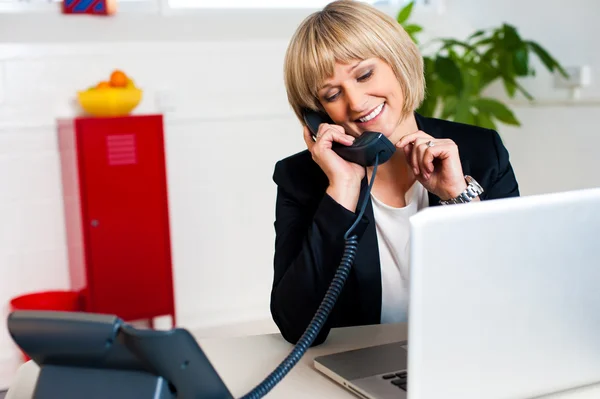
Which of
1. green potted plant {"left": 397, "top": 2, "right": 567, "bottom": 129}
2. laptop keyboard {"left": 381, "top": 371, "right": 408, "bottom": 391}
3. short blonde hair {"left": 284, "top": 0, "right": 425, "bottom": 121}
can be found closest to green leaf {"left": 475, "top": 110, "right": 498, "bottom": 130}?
green potted plant {"left": 397, "top": 2, "right": 567, "bottom": 129}

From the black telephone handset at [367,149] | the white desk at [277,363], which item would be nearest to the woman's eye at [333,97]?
the black telephone handset at [367,149]

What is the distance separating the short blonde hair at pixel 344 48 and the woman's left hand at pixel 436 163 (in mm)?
169

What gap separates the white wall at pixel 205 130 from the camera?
3.17 metres

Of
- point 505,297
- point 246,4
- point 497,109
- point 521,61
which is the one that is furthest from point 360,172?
point 246,4

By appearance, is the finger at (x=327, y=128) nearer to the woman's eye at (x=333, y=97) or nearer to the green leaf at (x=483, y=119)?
the woman's eye at (x=333, y=97)

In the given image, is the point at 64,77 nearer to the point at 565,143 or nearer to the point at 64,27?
the point at 64,27

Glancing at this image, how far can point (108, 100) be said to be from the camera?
302 cm

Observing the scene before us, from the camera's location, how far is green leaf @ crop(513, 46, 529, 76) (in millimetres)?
3340

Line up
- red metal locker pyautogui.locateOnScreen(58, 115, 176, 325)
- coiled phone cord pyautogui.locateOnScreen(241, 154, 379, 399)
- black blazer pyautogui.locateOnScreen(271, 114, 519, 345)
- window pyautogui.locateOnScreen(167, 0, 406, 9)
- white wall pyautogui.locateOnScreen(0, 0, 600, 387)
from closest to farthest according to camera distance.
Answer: coiled phone cord pyautogui.locateOnScreen(241, 154, 379, 399) < black blazer pyautogui.locateOnScreen(271, 114, 519, 345) < red metal locker pyautogui.locateOnScreen(58, 115, 176, 325) < white wall pyautogui.locateOnScreen(0, 0, 600, 387) < window pyautogui.locateOnScreen(167, 0, 406, 9)

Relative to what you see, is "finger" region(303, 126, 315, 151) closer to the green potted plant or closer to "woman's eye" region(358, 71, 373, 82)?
"woman's eye" region(358, 71, 373, 82)

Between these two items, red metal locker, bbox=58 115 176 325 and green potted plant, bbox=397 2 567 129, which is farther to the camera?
green potted plant, bbox=397 2 567 129

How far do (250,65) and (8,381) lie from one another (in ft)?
5.42

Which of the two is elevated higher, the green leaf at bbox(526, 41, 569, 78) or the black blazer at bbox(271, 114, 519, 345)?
the green leaf at bbox(526, 41, 569, 78)

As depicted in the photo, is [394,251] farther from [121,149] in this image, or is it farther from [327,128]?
[121,149]
